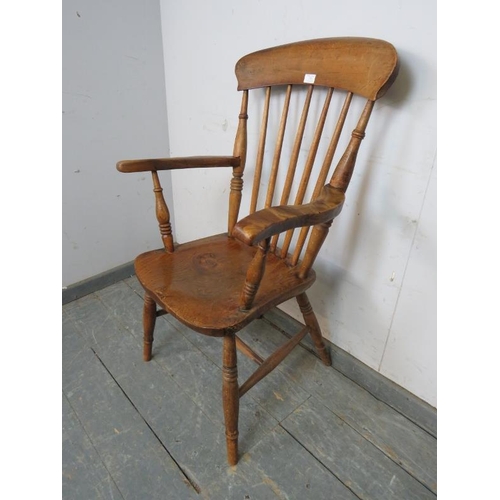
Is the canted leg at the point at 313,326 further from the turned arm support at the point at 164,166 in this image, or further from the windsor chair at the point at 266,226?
the turned arm support at the point at 164,166

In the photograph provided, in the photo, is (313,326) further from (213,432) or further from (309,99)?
(309,99)

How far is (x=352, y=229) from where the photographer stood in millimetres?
917

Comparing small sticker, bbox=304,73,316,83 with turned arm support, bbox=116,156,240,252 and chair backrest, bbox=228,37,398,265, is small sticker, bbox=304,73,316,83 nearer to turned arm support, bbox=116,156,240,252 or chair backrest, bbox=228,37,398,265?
chair backrest, bbox=228,37,398,265

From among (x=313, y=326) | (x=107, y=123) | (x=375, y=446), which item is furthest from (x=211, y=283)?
(x=107, y=123)

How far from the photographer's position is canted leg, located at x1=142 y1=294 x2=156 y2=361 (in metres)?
0.98

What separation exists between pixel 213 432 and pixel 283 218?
644 mm

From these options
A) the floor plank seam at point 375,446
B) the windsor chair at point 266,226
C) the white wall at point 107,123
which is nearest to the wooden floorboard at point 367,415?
the floor plank seam at point 375,446

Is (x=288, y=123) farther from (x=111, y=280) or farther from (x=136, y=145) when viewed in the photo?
(x=111, y=280)

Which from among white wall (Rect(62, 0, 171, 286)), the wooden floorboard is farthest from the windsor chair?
white wall (Rect(62, 0, 171, 286))

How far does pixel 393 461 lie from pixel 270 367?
38 cm

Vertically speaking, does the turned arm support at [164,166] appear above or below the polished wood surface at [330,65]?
below

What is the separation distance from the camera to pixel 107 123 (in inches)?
48.0

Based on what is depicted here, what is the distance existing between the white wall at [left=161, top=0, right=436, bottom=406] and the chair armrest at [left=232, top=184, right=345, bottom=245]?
0.66ft

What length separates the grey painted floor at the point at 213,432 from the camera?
782 millimetres
